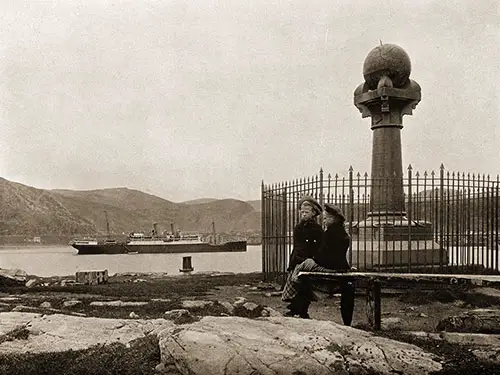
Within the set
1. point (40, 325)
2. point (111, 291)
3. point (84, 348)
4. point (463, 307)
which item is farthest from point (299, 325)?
point (111, 291)

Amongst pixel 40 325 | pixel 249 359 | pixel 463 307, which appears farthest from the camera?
pixel 463 307

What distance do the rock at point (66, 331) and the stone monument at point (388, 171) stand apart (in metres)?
6.92

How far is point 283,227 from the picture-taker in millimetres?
14422

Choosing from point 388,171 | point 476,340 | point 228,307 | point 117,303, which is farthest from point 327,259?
point 388,171

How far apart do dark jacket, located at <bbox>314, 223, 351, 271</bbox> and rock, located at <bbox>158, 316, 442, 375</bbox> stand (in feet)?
6.66

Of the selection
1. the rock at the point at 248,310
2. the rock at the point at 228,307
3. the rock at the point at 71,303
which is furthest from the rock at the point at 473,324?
the rock at the point at 71,303

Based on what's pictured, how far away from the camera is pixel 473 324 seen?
7348 mm

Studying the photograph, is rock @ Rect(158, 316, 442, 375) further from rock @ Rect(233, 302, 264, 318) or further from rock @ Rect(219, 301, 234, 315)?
rock @ Rect(219, 301, 234, 315)

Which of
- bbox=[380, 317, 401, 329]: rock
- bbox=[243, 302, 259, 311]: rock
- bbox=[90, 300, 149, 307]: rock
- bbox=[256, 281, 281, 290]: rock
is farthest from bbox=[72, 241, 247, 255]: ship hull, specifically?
bbox=[380, 317, 401, 329]: rock

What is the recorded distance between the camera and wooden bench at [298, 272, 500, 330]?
21.6 ft

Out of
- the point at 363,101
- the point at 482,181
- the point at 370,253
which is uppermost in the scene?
the point at 363,101

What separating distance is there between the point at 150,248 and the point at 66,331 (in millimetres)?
76763

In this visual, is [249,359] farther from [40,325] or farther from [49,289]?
[49,289]

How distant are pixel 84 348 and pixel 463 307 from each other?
23.7 ft
